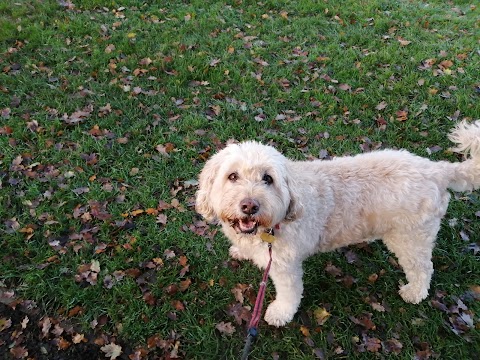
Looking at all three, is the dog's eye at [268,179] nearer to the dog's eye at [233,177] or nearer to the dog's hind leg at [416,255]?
the dog's eye at [233,177]

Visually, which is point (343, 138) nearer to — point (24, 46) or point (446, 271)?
point (446, 271)

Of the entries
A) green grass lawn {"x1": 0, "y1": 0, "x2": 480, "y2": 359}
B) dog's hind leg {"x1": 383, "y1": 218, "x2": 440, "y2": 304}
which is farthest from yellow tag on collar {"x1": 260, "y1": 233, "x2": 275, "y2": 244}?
dog's hind leg {"x1": 383, "y1": 218, "x2": 440, "y2": 304}

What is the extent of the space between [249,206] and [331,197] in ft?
3.55

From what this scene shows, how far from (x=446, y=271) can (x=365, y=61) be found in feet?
15.7

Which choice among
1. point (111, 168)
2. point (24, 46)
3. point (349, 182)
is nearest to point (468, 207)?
point (349, 182)

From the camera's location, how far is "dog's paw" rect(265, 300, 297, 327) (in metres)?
4.20

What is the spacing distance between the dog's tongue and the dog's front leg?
2.44 ft

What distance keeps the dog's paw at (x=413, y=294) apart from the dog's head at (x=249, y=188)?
2.03 meters

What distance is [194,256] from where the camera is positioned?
4797mm

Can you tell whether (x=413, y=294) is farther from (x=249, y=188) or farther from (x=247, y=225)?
(x=249, y=188)

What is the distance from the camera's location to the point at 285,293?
4094 mm

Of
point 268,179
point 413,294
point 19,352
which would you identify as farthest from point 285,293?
point 19,352

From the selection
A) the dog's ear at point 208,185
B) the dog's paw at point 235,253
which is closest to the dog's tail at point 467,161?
the dog's ear at point 208,185

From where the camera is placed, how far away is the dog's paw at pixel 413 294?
14.5ft
